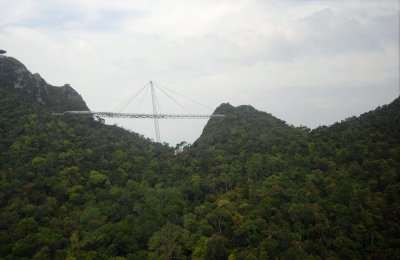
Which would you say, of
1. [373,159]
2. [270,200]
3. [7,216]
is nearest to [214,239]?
[270,200]

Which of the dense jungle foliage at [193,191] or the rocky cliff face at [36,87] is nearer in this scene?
Answer: the dense jungle foliage at [193,191]

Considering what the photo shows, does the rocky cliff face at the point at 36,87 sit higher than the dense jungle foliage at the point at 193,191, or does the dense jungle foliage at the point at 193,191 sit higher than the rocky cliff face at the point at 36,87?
the rocky cliff face at the point at 36,87

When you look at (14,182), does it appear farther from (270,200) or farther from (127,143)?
(270,200)

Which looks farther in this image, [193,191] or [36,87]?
[36,87]

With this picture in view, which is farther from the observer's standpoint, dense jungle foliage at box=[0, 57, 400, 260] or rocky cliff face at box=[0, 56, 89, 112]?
rocky cliff face at box=[0, 56, 89, 112]
